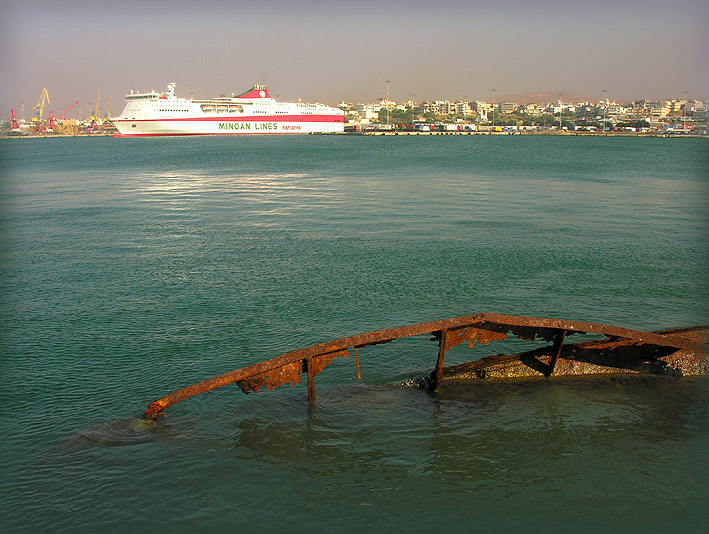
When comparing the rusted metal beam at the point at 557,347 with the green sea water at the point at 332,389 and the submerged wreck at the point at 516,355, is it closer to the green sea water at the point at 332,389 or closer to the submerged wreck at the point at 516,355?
the submerged wreck at the point at 516,355

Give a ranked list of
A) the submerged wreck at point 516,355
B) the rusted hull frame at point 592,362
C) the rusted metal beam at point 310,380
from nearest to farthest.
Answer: the submerged wreck at point 516,355 < the rusted metal beam at point 310,380 < the rusted hull frame at point 592,362

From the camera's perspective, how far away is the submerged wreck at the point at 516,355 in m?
9.12

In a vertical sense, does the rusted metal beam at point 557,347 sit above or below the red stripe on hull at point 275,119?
below

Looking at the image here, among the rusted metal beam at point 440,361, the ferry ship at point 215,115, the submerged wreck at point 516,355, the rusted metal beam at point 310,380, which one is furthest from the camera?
the ferry ship at point 215,115

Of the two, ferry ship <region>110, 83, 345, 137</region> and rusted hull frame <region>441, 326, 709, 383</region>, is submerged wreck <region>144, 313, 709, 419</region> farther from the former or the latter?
ferry ship <region>110, 83, 345, 137</region>

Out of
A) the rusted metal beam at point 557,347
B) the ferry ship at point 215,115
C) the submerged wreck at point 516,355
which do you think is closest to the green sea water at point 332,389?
the rusted metal beam at point 557,347

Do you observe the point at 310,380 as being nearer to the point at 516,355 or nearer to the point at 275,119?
the point at 516,355

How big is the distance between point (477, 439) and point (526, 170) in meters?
52.6

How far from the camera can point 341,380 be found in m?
11.2

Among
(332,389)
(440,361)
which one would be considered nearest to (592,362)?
(440,361)

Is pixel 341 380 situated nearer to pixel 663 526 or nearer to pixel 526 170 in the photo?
pixel 663 526

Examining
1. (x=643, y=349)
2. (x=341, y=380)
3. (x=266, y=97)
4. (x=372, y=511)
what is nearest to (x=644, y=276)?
(x=643, y=349)

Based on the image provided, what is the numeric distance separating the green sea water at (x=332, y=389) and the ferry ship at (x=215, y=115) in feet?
388

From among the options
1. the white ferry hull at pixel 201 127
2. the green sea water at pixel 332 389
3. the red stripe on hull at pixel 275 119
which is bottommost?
the green sea water at pixel 332 389
